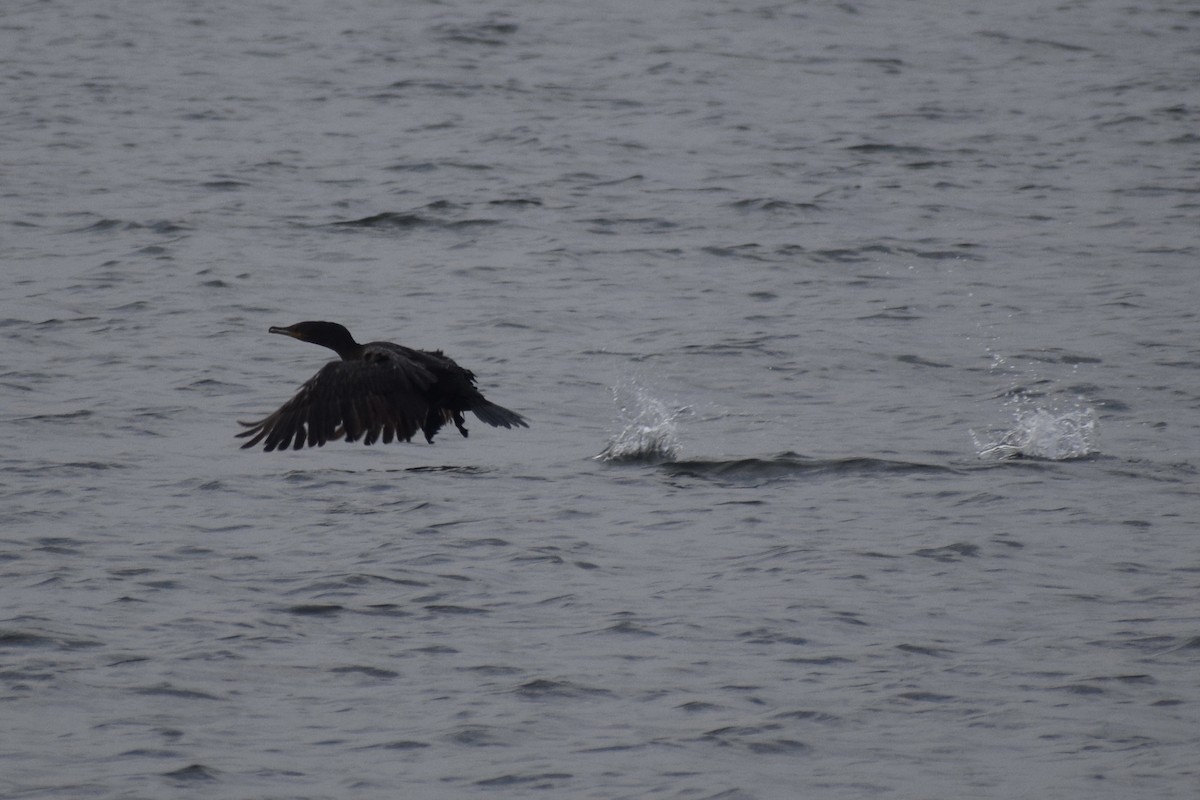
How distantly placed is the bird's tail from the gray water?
448mm

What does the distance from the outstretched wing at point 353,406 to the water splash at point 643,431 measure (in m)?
1.54

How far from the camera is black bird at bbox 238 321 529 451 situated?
7.81 meters

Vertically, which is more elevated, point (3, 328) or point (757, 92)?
point (757, 92)

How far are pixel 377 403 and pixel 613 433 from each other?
2.09 m

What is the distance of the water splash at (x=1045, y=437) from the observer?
31.1ft

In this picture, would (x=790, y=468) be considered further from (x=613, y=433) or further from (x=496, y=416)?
(x=496, y=416)

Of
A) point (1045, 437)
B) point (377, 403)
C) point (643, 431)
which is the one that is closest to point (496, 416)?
point (377, 403)

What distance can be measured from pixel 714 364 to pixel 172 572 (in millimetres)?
4424

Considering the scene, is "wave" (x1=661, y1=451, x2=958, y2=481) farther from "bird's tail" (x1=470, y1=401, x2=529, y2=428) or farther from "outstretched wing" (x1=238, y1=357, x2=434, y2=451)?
"outstretched wing" (x1=238, y1=357, x2=434, y2=451)

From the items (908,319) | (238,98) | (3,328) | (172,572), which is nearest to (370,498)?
(172,572)

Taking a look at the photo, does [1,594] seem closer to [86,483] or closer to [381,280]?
[86,483]

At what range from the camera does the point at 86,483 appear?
28.9ft

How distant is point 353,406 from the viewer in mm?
7945

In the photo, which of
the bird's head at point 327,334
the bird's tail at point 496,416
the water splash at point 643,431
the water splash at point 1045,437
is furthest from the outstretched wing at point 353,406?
the water splash at point 1045,437
